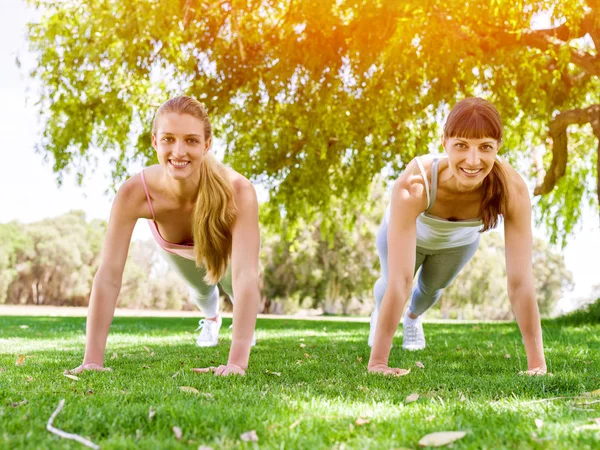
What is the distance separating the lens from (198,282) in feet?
18.1

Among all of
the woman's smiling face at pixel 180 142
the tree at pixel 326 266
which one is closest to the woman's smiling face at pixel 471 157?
the woman's smiling face at pixel 180 142

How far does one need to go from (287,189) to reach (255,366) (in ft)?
27.2

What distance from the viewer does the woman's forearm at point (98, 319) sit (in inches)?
152

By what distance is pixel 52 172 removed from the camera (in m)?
11.9

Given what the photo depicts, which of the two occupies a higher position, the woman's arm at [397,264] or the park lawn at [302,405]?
the woman's arm at [397,264]

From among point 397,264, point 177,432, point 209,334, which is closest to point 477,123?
point 397,264

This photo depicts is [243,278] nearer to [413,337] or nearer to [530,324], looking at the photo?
[530,324]

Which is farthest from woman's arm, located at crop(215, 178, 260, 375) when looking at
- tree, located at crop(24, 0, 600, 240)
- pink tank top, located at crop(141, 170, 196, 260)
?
tree, located at crop(24, 0, 600, 240)

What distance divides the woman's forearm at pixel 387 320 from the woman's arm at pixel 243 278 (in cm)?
77

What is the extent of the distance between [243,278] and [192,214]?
2.47 ft

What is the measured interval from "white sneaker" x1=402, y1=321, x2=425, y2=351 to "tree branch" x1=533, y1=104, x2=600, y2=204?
19.5ft

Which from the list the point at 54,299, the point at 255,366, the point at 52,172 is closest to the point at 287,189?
the point at 52,172

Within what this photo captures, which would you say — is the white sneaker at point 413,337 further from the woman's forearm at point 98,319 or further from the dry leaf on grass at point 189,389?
the dry leaf on grass at point 189,389

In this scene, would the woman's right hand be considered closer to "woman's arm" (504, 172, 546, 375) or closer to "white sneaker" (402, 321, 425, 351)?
"woman's arm" (504, 172, 546, 375)
